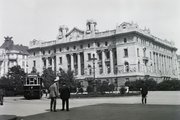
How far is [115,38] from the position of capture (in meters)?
80.2

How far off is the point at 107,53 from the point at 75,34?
13.7 m

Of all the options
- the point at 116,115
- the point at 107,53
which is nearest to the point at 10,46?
the point at 107,53

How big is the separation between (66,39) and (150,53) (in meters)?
27.0

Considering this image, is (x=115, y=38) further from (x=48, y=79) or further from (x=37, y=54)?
(x=37, y=54)

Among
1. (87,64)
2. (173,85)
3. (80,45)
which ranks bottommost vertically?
(173,85)

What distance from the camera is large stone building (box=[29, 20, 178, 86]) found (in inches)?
3012

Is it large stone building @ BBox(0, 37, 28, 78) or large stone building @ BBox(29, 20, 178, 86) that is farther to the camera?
large stone building @ BBox(0, 37, 28, 78)

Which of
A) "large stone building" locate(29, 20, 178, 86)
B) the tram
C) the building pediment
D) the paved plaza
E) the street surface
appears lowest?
the street surface

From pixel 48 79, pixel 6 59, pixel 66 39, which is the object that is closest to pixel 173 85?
pixel 48 79

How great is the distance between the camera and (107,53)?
83.6 meters

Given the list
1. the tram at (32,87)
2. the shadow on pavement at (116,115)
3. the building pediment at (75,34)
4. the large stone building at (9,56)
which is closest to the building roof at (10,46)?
the large stone building at (9,56)

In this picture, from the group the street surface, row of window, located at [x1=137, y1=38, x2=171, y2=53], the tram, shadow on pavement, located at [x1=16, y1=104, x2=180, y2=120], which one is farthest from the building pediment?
shadow on pavement, located at [x1=16, y1=104, x2=180, y2=120]

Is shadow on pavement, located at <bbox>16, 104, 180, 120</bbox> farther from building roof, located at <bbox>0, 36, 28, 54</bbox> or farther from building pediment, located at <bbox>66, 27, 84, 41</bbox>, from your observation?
building roof, located at <bbox>0, 36, 28, 54</bbox>

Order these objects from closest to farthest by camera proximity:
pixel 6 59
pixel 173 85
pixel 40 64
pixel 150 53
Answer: pixel 173 85 < pixel 150 53 < pixel 40 64 < pixel 6 59
